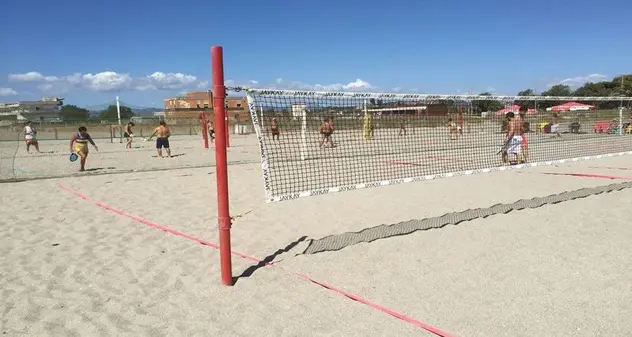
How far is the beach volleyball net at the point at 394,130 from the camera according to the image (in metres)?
6.57

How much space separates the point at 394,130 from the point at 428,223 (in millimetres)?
10343

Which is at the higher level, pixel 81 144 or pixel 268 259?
pixel 81 144

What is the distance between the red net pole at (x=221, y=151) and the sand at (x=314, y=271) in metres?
0.28

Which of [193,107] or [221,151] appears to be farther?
[193,107]

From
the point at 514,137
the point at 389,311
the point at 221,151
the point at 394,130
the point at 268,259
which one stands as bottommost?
the point at 389,311

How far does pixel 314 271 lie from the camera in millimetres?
4766

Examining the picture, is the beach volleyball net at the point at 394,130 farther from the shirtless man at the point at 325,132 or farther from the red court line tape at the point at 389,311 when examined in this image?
the red court line tape at the point at 389,311

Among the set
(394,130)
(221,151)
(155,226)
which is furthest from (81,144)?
(221,151)

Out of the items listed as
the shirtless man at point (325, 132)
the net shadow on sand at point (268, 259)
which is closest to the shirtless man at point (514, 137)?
the shirtless man at point (325, 132)

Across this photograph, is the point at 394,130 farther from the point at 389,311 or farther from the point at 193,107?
the point at 193,107

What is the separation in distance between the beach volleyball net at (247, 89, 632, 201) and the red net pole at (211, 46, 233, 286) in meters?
0.88

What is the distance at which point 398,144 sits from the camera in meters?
22.5

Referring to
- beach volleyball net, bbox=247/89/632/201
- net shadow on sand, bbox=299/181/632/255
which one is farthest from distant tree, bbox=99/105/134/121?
net shadow on sand, bbox=299/181/632/255

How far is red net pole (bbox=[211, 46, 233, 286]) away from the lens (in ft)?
13.5
